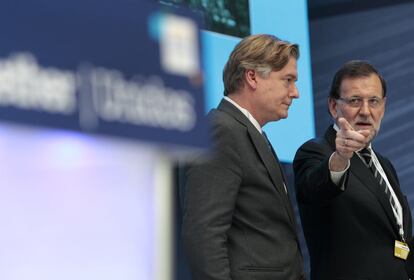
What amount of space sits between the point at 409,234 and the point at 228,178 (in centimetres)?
61

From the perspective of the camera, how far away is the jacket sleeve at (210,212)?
5.27ft

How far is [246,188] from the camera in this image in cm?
171

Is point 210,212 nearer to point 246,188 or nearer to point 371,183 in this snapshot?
point 246,188

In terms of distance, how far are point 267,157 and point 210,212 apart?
0.65 feet

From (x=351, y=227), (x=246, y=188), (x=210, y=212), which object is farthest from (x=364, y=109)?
(x=210, y=212)

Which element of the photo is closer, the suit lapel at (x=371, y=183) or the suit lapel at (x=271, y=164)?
the suit lapel at (x=271, y=164)

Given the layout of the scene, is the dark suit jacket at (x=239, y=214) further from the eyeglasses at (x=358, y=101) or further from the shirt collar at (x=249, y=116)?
the eyeglasses at (x=358, y=101)

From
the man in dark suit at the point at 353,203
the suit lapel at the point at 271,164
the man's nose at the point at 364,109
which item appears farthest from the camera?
the man's nose at the point at 364,109

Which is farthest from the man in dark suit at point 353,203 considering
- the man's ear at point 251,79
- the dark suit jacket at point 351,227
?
the man's ear at point 251,79

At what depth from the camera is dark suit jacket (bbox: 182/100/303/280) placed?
5.34 feet

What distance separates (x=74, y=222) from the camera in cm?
43

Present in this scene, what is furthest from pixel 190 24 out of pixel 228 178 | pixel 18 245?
pixel 228 178

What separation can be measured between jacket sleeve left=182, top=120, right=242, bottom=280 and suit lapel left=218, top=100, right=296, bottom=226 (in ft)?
0.20

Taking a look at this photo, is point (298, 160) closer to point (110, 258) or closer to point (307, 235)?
point (307, 235)
